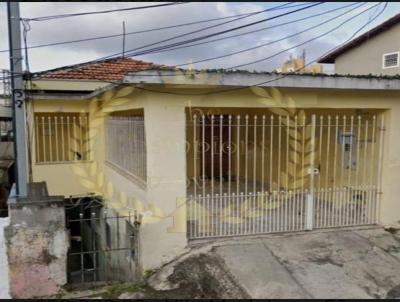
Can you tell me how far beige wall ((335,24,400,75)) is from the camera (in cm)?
1185

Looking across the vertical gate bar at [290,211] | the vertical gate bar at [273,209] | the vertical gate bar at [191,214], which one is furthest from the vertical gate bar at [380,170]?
the vertical gate bar at [191,214]

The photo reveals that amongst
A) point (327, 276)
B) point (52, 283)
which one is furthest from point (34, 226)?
point (327, 276)

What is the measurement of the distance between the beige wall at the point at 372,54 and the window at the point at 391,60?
0.32 feet

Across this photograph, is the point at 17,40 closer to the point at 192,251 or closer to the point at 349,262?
the point at 192,251

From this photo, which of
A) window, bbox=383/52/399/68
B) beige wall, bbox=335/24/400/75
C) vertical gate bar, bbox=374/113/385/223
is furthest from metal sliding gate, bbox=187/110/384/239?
beige wall, bbox=335/24/400/75

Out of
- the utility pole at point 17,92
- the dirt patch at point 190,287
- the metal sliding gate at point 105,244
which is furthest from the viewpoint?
the metal sliding gate at point 105,244

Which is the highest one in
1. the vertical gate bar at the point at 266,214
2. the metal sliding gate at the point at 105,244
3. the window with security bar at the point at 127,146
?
the window with security bar at the point at 127,146

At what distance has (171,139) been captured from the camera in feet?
19.4

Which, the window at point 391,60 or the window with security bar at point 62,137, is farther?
the window at point 391,60

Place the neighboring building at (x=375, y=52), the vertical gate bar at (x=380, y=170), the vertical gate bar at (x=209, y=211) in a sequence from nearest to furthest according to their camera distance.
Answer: the vertical gate bar at (x=209, y=211) < the vertical gate bar at (x=380, y=170) < the neighboring building at (x=375, y=52)

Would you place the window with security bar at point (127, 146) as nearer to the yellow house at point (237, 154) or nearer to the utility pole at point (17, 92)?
the yellow house at point (237, 154)

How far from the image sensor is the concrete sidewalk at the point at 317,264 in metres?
4.99

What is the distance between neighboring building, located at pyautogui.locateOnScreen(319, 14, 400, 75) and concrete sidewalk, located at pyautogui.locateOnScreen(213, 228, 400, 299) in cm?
733

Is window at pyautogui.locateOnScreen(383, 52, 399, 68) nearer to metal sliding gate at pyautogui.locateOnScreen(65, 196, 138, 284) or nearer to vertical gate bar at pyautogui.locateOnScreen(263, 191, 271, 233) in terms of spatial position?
vertical gate bar at pyautogui.locateOnScreen(263, 191, 271, 233)
